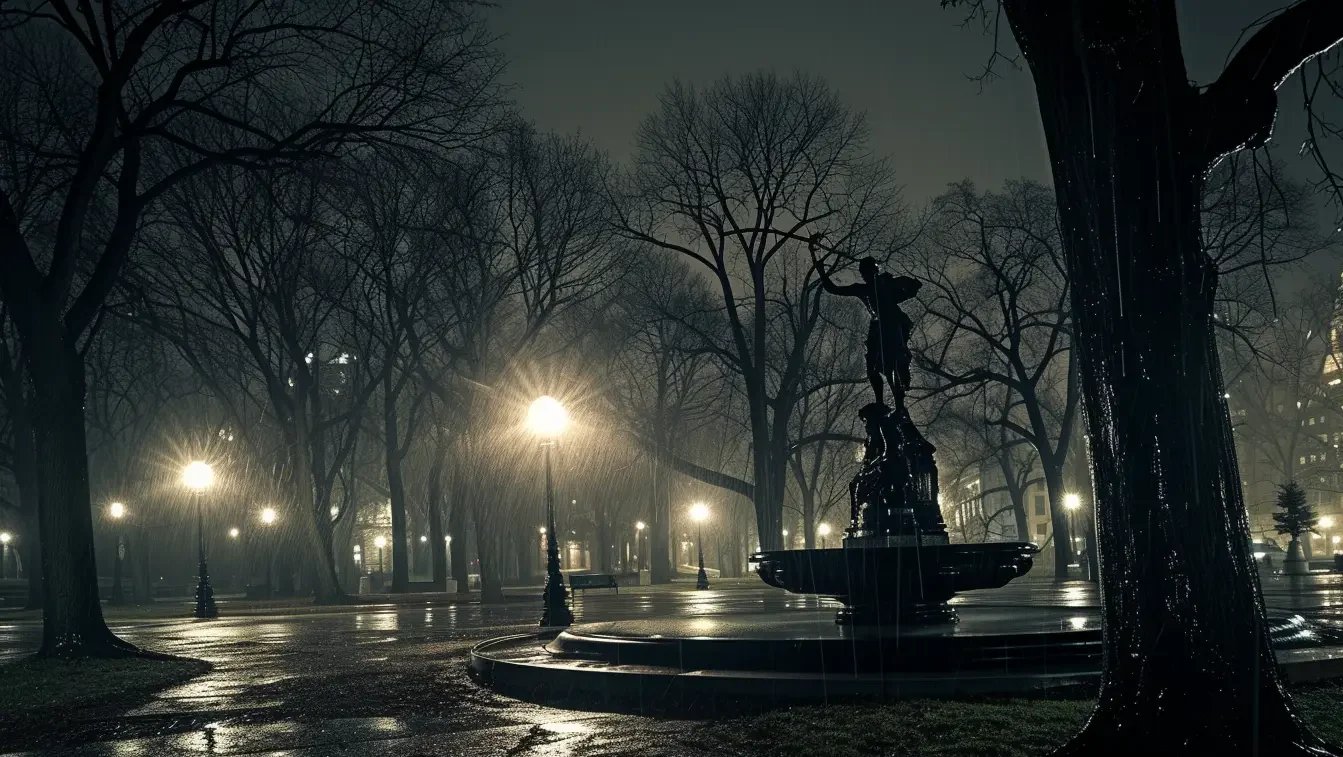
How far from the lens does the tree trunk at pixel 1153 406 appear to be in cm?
534

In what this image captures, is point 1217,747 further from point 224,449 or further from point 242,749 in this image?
point 224,449

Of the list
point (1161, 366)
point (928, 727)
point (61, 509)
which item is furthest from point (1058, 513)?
point (1161, 366)

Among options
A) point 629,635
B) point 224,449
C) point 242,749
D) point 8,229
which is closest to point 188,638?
point 8,229

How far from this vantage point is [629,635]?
12.0 meters

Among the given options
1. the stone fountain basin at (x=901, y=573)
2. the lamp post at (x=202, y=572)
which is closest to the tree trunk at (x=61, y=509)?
Result: the stone fountain basin at (x=901, y=573)

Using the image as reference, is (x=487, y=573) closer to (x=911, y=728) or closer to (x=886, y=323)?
(x=886, y=323)

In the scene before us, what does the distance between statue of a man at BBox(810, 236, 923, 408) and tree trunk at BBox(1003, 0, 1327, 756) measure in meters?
7.19

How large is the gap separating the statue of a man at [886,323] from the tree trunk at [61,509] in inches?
376

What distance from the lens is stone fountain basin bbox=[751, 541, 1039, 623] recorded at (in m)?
12.0

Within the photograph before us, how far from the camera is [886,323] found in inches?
523

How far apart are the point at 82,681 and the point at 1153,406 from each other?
37.2ft

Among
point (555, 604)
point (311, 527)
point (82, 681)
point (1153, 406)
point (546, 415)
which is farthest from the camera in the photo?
point (311, 527)

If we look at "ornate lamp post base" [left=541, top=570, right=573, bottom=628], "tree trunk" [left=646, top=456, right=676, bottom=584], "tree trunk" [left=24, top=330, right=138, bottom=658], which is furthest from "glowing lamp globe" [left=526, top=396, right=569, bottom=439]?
"tree trunk" [left=646, top=456, right=676, bottom=584]

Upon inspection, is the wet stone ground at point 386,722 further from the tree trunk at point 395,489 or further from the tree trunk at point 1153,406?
the tree trunk at point 395,489
